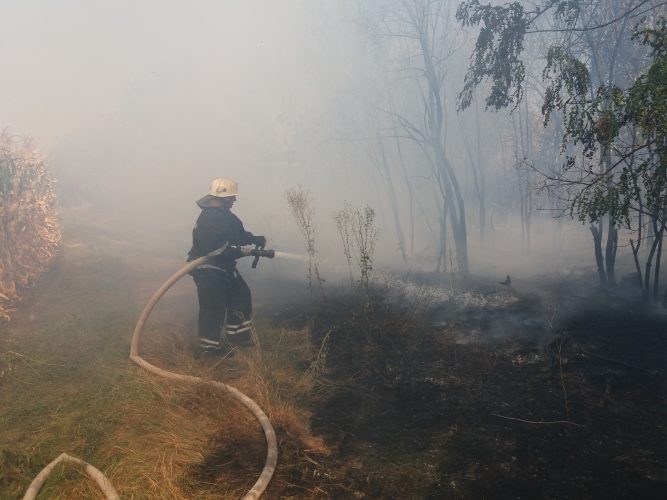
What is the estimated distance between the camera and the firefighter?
18.1 ft

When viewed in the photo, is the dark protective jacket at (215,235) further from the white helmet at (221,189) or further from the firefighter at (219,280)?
the white helmet at (221,189)

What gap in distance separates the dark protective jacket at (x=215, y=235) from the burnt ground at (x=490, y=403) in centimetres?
146

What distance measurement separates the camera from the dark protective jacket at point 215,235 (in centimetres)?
560

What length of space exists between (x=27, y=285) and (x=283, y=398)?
16.6 ft

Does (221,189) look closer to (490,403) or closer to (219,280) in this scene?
(219,280)

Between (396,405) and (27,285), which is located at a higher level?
(27,285)

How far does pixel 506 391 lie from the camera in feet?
14.1

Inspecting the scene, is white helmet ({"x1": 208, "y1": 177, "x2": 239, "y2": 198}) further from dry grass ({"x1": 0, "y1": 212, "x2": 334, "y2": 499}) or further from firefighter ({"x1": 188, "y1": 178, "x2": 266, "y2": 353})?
dry grass ({"x1": 0, "y1": 212, "x2": 334, "y2": 499})

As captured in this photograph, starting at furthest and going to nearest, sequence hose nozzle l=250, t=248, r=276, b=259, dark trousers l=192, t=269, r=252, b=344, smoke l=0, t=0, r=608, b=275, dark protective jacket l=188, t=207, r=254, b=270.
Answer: smoke l=0, t=0, r=608, b=275, hose nozzle l=250, t=248, r=276, b=259, dark protective jacket l=188, t=207, r=254, b=270, dark trousers l=192, t=269, r=252, b=344

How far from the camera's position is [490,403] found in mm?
4102

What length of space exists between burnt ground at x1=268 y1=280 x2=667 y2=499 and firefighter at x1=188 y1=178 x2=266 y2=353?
1.02 meters

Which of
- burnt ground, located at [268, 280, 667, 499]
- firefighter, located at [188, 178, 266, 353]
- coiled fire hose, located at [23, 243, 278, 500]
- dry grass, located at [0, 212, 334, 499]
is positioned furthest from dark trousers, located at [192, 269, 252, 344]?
burnt ground, located at [268, 280, 667, 499]

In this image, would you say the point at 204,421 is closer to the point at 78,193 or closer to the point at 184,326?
the point at 184,326

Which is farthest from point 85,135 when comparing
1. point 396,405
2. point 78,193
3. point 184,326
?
point 396,405
